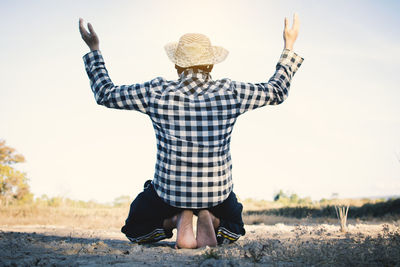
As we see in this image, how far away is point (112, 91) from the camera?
2854mm

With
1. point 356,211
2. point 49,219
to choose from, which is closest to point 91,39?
point 49,219

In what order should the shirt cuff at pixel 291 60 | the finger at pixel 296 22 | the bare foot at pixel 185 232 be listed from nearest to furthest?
the bare foot at pixel 185 232 → the shirt cuff at pixel 291 60 → the finger at pixel 296 22

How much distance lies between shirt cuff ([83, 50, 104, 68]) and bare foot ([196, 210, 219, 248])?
5.24 feet

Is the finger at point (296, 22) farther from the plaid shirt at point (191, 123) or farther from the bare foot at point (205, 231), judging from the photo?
the bare foot at point (205, 231)

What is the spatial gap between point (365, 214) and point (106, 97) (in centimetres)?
1207

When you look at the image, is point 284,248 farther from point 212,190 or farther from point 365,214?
point 365,214

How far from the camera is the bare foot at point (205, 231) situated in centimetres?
288

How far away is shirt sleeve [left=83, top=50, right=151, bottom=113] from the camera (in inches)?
110

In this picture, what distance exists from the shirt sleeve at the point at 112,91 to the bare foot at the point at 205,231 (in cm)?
100

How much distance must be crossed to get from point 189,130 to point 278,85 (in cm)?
94

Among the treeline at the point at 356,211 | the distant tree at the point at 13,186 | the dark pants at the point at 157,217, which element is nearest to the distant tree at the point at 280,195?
the treeline at the point at 356,211

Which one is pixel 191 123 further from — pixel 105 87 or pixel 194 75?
pixel 105 87

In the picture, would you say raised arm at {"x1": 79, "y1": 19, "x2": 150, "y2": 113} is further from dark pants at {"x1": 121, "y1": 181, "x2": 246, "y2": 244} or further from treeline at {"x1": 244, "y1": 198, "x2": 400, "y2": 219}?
treeline at {"x1": 244, "y1": 198, "x2": 400, "y2": 219}

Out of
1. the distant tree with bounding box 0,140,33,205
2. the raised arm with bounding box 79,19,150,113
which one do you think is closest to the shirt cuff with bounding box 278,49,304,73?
the raised arm with bounding box 79,19,150,113
